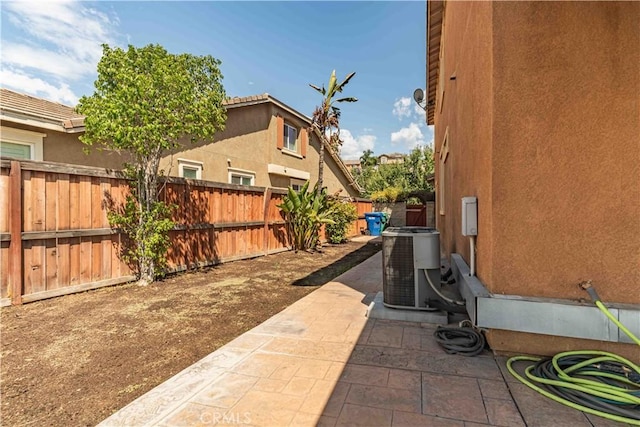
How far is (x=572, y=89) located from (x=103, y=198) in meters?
6.87

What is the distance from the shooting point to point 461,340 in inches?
125

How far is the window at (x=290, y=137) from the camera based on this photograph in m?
15.2

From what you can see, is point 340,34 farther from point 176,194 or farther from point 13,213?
point 13,213

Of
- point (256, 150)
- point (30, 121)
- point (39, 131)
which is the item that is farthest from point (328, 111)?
point (30, 121)

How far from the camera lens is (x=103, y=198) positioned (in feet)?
18.7

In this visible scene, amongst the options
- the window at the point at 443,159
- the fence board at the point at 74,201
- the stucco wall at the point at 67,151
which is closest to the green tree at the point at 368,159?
the window at the point at 443,159

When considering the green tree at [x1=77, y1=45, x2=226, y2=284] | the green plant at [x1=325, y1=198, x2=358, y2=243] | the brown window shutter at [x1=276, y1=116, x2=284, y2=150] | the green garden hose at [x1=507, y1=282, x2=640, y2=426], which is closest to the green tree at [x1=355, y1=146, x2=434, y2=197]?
the green plant at [x1=325, y1=198, x2=358, y2=243]

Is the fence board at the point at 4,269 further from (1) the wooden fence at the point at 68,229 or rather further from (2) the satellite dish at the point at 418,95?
(2) the satellite dish at the point at 418,95

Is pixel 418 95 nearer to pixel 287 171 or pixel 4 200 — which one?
pixel 287 171

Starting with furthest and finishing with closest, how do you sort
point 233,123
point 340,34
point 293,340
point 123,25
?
1. point 340,34
2. point 233,123
3. point 123,25
4. point 293,340

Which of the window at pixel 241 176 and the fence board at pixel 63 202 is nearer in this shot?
the fence board at pixel 63 202

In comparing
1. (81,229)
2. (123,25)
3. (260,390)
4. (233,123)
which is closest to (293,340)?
(260,390)

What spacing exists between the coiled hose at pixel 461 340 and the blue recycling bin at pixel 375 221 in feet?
47.9

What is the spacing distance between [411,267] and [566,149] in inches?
80.4
